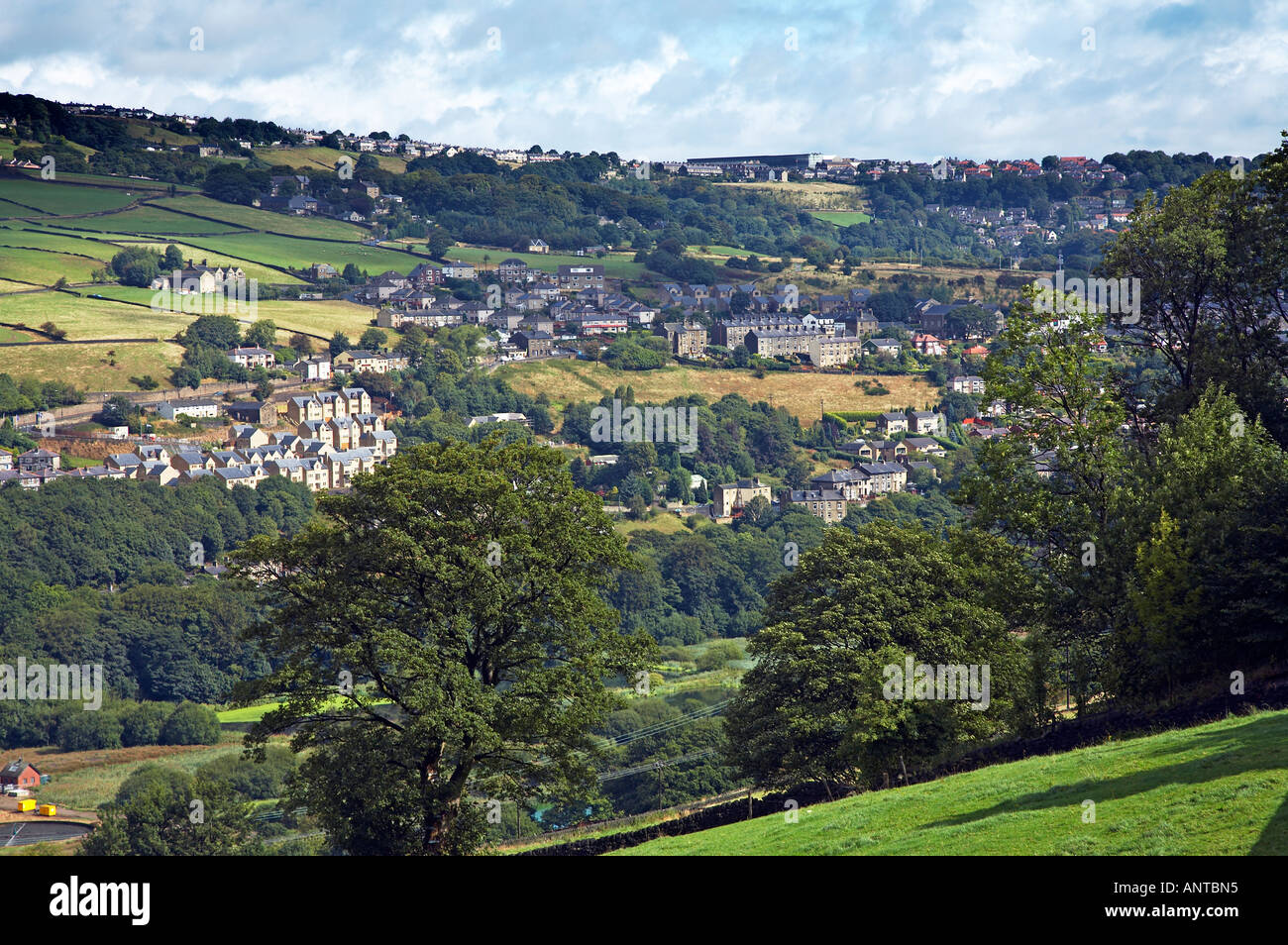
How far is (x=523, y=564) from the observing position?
2762cm

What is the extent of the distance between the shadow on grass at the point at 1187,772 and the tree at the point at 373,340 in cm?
15032

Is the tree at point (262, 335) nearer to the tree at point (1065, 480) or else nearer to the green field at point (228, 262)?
the green field at point (228, 262)

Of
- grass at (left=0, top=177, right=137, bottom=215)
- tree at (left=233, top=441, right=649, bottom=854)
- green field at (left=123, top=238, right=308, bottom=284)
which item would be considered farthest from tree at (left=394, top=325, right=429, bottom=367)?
tree at (left=233, top=441, right=649, bottom=854)

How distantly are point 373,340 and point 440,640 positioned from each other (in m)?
142

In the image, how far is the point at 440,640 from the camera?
2706 cm

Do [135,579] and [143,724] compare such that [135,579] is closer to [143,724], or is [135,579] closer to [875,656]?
[143,724]

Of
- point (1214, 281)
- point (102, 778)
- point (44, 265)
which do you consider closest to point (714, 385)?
point (44, 265)

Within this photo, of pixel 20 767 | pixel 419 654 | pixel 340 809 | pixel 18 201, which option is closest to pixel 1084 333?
pixel 419 654

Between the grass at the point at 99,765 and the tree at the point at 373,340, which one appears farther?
the tree at the point at 373,340

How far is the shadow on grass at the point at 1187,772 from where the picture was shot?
55.1 feet

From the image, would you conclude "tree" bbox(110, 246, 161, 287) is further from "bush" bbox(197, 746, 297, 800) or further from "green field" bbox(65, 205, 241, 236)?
"bush" bbox(197, 746, 297, 800)

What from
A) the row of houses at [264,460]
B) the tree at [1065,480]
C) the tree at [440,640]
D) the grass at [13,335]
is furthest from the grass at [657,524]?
the tree at [440,640]

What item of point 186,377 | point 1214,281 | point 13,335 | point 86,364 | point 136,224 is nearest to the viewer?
point 1214,281

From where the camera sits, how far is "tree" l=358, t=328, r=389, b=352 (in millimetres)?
163625
